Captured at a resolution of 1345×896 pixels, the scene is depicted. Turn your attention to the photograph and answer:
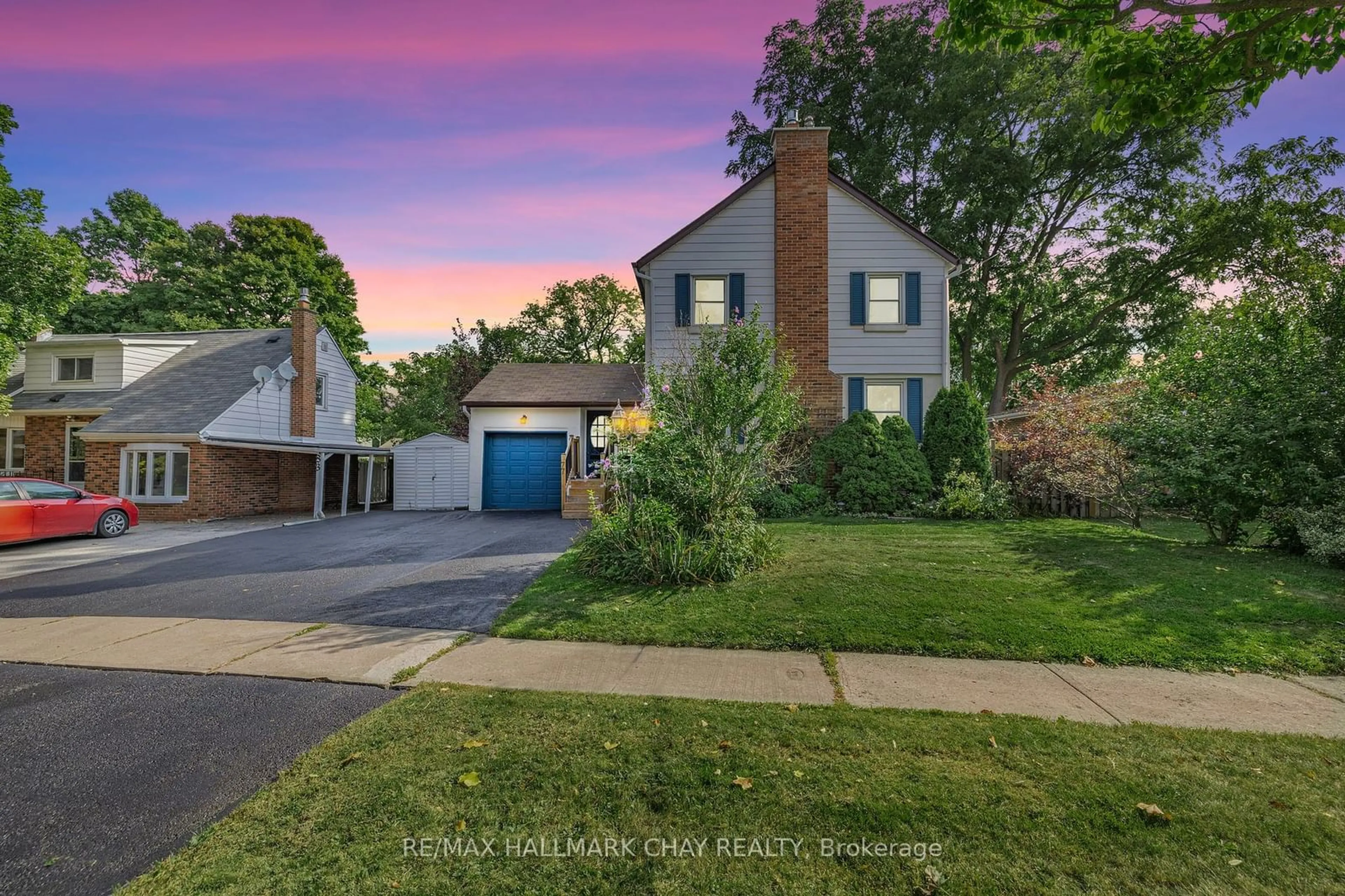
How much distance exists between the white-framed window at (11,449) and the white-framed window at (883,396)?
81.1 feet

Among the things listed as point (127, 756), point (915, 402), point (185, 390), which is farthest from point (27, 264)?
point (915, 402)

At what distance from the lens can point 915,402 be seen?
13922 millimetres

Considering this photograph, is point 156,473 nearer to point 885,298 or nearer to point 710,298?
point 710,298

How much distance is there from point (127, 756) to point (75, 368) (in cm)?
2109

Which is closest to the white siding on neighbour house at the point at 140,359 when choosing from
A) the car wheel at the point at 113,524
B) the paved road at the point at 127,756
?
the car wheel at the point at 113,524

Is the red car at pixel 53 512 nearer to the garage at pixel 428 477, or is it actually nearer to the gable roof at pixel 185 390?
the gable roof at pixel 185 390

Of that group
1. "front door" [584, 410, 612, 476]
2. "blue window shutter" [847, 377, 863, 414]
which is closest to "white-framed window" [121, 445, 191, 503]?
"front door" [584, 410, 612, 476]

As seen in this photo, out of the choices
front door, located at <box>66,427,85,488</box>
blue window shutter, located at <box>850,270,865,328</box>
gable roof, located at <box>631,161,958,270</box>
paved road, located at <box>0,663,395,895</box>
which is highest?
gable roof, located at <box>631,161,958,270</box>

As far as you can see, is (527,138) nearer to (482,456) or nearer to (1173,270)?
(482,456)

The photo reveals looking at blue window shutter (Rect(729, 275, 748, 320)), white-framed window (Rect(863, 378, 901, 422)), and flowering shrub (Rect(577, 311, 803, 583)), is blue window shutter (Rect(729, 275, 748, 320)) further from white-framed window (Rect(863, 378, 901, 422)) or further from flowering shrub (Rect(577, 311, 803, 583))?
flowering shrub (Rect(577, 311, 803, 583))

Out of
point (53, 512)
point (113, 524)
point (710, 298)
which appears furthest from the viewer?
point (710, 298)

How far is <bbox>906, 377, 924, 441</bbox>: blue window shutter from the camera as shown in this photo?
13828 millimetres

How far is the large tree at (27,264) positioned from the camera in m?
12.8

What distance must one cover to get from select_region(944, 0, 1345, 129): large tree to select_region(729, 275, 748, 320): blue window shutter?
9.22 meters
